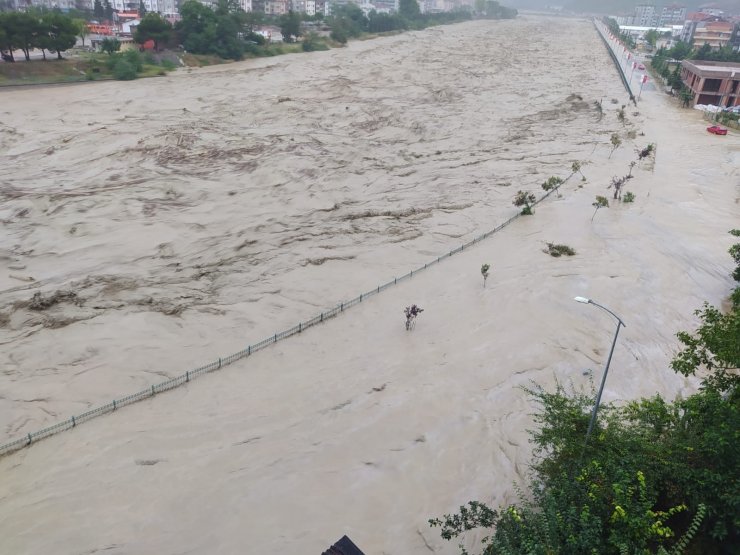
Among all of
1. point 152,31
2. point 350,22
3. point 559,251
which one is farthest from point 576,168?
point 350,22

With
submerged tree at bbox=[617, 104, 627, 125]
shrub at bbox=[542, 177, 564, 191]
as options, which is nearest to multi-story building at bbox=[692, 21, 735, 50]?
submerged tree at bbox=[617, 104, 627, 125]

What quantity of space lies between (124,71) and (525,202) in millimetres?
47429

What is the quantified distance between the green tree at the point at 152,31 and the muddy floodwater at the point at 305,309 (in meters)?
30.7

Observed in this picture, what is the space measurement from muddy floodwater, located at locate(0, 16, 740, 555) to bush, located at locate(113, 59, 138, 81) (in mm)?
15900

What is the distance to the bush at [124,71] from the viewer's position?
181 ft

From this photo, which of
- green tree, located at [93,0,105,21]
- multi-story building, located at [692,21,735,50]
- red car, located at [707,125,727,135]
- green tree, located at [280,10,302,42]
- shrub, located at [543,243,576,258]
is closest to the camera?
shrub, located at [543,243,576,258]

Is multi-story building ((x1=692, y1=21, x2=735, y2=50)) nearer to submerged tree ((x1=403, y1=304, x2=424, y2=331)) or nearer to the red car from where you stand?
the red car

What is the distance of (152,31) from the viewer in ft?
220

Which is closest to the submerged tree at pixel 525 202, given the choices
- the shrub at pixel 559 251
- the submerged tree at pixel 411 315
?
the shrub at pixel 559 251

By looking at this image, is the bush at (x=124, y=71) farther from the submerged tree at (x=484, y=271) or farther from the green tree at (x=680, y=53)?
the green tree at (x=680, y=53)

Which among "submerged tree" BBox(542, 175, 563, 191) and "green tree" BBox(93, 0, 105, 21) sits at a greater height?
"green tree" BBox(93, 0, 105, 21)

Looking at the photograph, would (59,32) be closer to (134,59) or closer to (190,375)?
(134,59)

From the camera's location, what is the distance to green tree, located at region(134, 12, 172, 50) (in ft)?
218

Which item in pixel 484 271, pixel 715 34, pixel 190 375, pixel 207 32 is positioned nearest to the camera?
pixel 190 375
